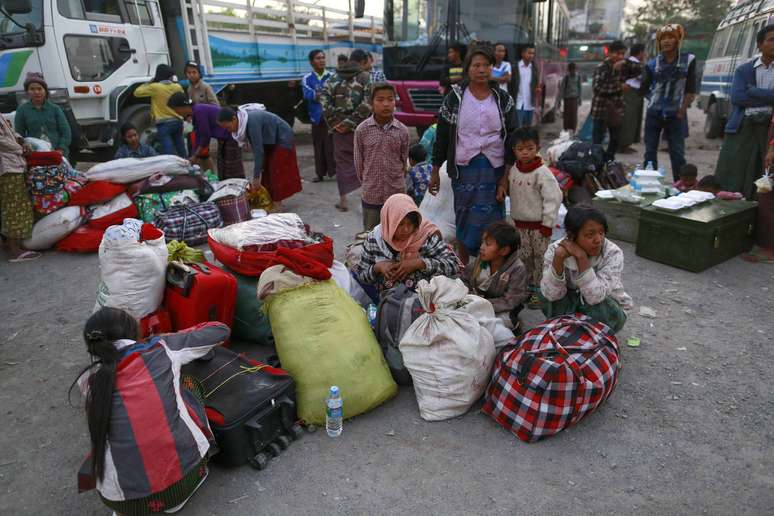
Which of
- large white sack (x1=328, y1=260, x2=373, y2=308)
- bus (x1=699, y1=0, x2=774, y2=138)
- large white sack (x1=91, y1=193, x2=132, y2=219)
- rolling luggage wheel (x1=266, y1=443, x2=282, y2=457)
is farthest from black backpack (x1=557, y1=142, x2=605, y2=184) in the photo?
bus (x1=699, y1=0, x2=774, y2=138)

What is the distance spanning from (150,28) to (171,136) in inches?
80.4

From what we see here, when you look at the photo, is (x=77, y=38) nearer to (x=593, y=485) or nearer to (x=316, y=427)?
(x=316, y=427)

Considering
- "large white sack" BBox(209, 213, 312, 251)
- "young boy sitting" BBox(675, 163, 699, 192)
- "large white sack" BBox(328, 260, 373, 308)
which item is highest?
"large white sack" BBox(209, 213, 312, 251)

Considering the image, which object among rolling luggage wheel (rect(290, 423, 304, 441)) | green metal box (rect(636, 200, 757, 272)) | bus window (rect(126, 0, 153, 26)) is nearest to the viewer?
rolling luggage wheel (rect(290, 423, 304, 441))

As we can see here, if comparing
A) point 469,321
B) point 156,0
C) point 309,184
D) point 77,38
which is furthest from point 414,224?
point 156,0

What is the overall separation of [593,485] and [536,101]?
863cm

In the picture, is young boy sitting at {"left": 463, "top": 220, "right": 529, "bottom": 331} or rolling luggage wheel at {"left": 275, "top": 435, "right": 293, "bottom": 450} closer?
rolling luggage wheel at {"left": 275, "top": 435, "right": 293, "bottom": 450}

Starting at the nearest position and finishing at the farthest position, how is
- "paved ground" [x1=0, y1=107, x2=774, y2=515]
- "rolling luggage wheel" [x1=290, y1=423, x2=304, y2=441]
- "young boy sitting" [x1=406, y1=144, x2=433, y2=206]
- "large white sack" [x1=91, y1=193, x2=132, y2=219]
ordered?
"paved ground" [x1=0, y1=107, x2=774, y2=515] → "rolling luggage wheel" [x1=290, y1=423, x2=304, y2=441] → "young boy sitting" [x1=406, y1=144, x2=433, y2=206] → "large white sack" [x1=91, y1=193, x2=132, y2=219]

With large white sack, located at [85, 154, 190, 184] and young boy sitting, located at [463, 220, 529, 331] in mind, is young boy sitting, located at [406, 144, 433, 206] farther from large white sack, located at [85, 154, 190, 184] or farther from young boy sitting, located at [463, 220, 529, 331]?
large white sack, located at [85, 154, 190, 184]

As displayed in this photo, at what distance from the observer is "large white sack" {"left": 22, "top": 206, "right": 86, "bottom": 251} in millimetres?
4984

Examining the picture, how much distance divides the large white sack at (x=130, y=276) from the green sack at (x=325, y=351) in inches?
29.3

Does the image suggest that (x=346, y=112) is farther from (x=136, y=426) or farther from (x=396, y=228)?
(x=136, y=426)

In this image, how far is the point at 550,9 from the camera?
10094 millimetres

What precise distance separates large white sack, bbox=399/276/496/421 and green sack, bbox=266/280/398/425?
0.63ft
